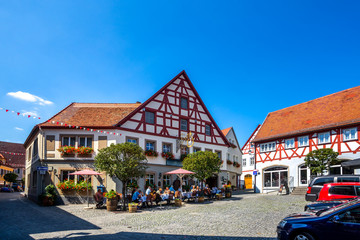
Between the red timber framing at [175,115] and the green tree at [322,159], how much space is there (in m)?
8.92

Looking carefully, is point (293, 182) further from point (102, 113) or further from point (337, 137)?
point (102, 113)

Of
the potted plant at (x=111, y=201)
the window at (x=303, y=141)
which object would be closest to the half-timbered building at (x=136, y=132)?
the potted plant at (x=111, y=201)

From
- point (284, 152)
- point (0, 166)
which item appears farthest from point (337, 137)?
point (0, 166)

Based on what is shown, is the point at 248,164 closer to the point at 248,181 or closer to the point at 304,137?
the point at 248,181

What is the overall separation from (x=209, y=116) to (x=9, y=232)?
22.0m

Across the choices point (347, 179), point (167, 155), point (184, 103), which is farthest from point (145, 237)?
point (184, 103)

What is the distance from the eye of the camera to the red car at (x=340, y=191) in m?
13.6

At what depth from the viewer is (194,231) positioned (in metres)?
11.3

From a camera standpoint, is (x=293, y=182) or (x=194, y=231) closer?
(x=194, y=231)

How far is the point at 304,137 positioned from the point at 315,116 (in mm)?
2228

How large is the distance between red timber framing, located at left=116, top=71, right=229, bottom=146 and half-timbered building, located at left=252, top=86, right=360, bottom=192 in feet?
14.2

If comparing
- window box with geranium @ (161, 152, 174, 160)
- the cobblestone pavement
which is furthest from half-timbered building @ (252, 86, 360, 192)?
the cobblestone pavement

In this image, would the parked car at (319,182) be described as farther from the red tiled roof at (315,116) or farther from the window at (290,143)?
the window at (290,143)

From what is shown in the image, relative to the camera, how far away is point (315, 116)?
28344mm
